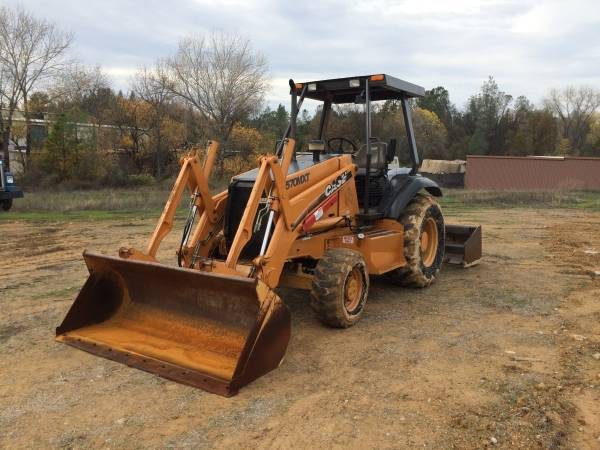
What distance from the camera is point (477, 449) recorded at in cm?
313

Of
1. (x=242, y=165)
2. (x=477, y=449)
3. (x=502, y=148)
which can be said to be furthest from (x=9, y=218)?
(x=502, y=148)

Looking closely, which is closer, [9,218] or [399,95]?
[399,95]

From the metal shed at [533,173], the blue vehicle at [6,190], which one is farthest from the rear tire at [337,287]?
the metal shed at [533,173]

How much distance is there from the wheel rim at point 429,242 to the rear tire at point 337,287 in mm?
2023

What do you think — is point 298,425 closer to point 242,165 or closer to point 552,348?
point 552,348

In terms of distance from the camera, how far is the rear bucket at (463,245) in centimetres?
785

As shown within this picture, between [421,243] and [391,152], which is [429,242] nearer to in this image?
[421,243]

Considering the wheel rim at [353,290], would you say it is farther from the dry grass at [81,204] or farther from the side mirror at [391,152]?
the dry grass at [81,204]

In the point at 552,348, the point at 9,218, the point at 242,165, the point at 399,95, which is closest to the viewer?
the point at 552,348

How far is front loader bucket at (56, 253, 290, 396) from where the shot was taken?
12.9 feet

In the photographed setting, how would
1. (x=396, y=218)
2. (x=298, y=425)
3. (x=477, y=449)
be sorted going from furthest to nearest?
(x=396, y=218) < (x=298, y=425) < (x=477, y=449)

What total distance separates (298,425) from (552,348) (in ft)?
8.42

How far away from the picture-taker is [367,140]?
235 inches

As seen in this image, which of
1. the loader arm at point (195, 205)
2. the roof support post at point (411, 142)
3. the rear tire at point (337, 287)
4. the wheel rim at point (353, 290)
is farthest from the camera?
the roof support post at point (411, 142)
